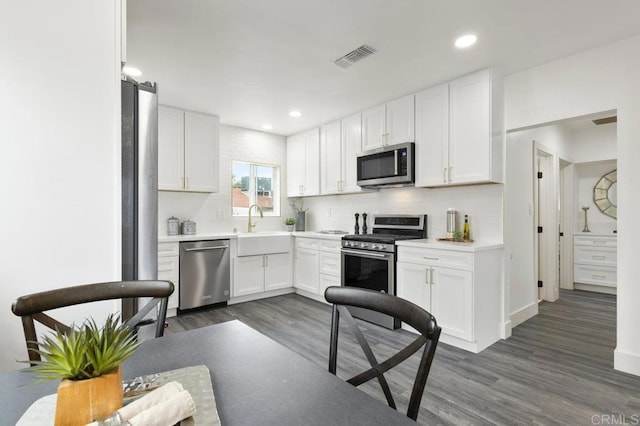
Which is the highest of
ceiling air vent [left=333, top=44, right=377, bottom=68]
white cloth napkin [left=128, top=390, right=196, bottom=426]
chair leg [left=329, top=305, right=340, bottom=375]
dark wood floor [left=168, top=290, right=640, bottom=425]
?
ceiling air vent [left=333, top=44, right=377, bottom=68]

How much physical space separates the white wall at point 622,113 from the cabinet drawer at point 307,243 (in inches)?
121

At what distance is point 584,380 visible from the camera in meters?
2.34

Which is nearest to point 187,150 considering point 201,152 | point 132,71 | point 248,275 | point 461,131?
point 201,152

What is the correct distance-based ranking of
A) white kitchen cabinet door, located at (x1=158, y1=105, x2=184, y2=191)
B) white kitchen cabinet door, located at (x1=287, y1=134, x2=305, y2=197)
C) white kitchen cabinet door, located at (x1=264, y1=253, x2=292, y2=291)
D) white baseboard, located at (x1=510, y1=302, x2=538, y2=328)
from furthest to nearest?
white kitchen cabinet door, located at (x1=287, y1=134, x2=305, y2=197) < white kitchen cabinet door, located at (x1=264, y1=253, x2=292, y2=291) < white kitchen cabinet door, located at (x1=158, y1=105, x2=184, y2=191) < white baseboard, located at (x1=510, y1=302, x2=538, y2=328)

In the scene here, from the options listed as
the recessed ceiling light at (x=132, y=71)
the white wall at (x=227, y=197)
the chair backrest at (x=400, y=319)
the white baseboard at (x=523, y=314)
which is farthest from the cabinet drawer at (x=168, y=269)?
the white baseboard at (x=523, y=314)

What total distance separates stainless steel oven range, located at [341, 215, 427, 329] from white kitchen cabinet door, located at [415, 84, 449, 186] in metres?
0.64

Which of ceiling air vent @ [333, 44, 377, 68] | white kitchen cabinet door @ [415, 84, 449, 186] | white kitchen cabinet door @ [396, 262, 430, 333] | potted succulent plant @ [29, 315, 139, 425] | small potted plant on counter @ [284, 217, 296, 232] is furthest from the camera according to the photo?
small potted plant on counter @ [284, 217, 296, 232]

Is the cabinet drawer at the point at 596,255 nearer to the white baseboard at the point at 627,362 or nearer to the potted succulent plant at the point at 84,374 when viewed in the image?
the white baseboard at the point at 627,362

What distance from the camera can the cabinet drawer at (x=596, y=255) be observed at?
190 inches

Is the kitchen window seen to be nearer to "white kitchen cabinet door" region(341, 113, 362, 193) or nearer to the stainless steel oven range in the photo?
"white kitchen cabinet door" region(341, 113, 362, 193)

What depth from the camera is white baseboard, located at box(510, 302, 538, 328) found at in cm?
345

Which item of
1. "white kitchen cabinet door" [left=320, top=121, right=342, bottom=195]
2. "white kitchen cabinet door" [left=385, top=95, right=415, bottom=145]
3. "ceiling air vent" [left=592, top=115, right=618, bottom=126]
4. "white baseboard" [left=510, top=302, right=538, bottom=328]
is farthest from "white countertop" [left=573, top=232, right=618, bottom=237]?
"white kitchen cabinet door" [left=320, top=121, right=342, bottom=195]

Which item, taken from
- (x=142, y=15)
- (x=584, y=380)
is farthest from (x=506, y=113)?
(x=142, y=15)

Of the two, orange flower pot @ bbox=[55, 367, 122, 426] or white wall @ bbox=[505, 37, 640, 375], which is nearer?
orange flower pot @ bbox=[55, 367, 122, 426]
